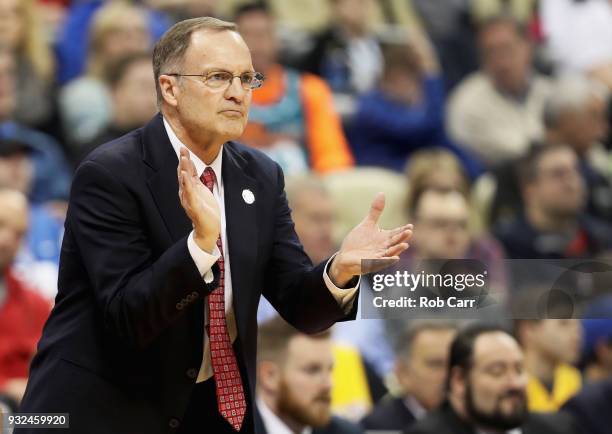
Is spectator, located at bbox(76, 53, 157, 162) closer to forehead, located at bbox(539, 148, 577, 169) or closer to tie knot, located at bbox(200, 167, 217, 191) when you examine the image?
forehead, located at bbox(539, 148, 577, 169)

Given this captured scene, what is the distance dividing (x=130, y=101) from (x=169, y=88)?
3358 mm

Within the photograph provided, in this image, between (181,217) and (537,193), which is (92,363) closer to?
(181,217)

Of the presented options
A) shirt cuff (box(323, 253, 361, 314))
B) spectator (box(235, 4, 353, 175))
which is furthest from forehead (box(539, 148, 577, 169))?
shirt cuff (box(323, 253, 361, 314))

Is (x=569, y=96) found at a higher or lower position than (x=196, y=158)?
higher

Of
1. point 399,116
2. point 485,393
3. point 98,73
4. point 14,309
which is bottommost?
point 485,393

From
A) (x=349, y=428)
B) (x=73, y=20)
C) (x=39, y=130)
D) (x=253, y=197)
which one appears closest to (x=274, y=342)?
(x=349, y=428)

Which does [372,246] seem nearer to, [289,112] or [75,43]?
[289,112]

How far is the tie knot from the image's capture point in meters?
2.87

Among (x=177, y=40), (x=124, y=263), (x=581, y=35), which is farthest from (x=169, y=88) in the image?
(x=581, y=35)

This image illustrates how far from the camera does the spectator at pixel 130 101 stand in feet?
20.2

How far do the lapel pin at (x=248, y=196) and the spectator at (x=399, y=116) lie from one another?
14.2ft

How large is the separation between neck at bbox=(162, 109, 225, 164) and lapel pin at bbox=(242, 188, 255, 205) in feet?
0.36

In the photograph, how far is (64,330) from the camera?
2.83 meters

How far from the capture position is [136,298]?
2.61 meters
